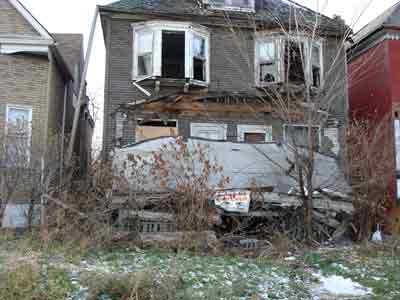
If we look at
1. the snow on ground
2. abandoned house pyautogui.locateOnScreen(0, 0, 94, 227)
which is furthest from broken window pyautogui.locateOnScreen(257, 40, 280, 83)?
the snow on ground

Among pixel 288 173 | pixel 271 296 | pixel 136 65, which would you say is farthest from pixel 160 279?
pixel 136 65

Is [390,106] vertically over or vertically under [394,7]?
under

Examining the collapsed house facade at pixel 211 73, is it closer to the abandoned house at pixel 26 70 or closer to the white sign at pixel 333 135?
the white sign at pixel 333 135

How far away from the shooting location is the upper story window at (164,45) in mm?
14250

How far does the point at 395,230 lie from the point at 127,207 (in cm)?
786

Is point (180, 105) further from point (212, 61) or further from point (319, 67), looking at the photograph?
point (319, 67)

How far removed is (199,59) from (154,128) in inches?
112

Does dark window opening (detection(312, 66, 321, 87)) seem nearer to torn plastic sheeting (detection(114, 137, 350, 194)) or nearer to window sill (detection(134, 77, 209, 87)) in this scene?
window sill (detection(134, 77, 209, 87))

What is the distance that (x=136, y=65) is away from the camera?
14406mm

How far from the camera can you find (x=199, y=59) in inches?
585

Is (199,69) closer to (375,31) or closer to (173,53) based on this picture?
(173,53)

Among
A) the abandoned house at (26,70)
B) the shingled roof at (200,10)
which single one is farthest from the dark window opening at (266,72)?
the abandoned house at (26,70)

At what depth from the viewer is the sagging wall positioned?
1412 cm

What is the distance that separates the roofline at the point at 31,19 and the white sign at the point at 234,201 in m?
7.83
